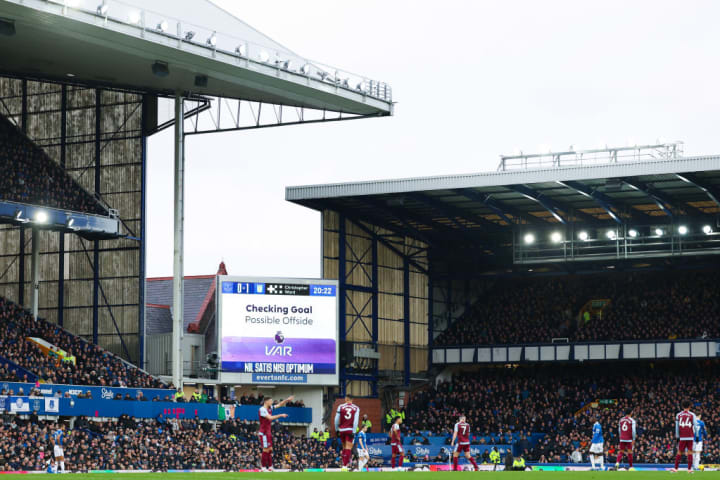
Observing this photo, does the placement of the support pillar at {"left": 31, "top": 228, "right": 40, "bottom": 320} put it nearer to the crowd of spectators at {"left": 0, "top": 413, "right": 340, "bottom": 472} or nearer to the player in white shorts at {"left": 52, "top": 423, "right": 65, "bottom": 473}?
the crowd of spectators at {"left": 0, "top": 413, "right": 340, "bottom": 472}

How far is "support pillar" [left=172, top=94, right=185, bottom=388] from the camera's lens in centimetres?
5684

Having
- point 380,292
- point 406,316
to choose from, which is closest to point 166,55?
point 380,292

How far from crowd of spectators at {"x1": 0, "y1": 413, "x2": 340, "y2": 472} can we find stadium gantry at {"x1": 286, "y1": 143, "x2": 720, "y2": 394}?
36.2 ft

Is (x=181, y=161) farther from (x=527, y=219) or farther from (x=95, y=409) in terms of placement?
(x=527, y=219)

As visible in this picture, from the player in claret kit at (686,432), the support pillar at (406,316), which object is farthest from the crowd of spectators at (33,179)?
the player in claret kit at (686,432)

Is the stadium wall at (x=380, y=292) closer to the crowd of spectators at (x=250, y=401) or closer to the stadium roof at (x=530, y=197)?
the stadium roof at (x=530, y=197)

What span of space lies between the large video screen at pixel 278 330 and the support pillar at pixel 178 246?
15.1ft

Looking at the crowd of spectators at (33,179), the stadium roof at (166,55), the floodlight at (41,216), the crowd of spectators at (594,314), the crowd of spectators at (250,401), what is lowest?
the crowd of spectators at (250,401)

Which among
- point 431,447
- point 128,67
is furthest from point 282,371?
point 128,67

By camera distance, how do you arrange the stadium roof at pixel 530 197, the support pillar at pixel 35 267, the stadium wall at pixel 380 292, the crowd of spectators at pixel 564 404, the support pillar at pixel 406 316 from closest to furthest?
the support pillar at pixel 35 267, the stadium roof at pixel 530 197, the crowd of spectators at pixel 564 404, the stadium wall at pixel 380 292, the support pillar at pixel 406 316

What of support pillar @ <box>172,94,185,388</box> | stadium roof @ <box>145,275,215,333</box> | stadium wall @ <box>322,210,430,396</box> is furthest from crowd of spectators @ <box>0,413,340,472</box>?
stadium roof @ <box>145,275,215,333</box>

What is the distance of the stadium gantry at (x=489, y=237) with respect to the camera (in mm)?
61156

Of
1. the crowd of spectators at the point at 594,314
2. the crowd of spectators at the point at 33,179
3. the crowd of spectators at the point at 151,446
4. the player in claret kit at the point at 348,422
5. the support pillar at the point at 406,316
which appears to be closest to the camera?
the player in claret kit at the point at 348,422

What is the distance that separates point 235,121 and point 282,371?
44.8ft
